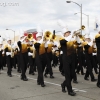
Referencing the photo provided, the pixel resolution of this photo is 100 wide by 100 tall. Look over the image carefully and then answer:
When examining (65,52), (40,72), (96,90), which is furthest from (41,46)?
(96,90)

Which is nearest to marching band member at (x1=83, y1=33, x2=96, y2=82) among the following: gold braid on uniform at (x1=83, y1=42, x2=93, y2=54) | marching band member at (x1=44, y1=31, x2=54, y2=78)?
gold braid on uniform at (x1=83, y1=42, x2=93, y2=54)

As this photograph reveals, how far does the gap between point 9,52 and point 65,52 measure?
592cm

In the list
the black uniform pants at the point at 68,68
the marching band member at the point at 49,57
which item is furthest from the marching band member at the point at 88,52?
the black uniform pants at the point at 68,68

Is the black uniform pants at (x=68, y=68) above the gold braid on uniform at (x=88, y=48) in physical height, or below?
below

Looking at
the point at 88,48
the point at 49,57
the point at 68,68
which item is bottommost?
the point at 68,68

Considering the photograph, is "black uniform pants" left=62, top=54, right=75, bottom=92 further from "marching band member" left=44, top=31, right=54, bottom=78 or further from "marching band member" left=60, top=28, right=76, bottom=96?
"marching band member" left=44, top=31, right=54, bottom=78

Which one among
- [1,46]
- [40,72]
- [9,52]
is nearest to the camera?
[40,72]

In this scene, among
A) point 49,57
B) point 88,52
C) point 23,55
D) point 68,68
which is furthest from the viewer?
point 49,57

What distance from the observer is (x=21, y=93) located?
8242mm

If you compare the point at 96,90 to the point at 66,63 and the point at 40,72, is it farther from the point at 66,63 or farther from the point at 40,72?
the point at 40,72

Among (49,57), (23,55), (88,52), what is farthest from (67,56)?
(49,57)

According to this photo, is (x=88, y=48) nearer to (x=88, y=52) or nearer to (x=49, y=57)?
(x=88, y=52)

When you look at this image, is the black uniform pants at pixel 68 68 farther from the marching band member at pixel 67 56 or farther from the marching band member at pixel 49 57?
the marching band member at pixel 49 57

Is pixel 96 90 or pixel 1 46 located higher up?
pixel 1 46
